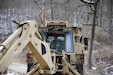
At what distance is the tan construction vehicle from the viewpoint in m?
5.45

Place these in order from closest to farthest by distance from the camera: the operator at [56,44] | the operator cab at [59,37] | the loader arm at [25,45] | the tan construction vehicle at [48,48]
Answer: the loader arm at [25,45], the tan construction vehicle at [48,48], the operator cab at [59,37], the operator at [56,44]

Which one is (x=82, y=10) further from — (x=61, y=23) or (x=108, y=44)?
(x=61, y=23)

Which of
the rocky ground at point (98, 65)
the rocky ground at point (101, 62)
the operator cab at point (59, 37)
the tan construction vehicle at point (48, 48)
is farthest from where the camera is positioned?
the rocky ground at point (101, 62)

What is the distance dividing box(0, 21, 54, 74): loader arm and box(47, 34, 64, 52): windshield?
299 cm

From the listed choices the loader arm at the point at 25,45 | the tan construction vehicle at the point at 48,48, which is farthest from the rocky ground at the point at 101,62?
the loader arm at the point at 25,45

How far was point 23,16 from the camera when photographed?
2920 cm

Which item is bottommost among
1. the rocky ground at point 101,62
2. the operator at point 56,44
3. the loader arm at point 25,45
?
the rocky ground at point 101,62

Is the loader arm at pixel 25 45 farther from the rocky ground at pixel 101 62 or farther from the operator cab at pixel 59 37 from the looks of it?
the rocky ground at pixel 101 62

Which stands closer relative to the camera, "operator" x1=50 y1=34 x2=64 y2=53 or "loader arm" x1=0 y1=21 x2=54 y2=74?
"loader arm" x1=0 y1=21 x2=54 y2=74

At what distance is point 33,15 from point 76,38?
61.8ft

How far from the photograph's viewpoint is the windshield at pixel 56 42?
1000 cm

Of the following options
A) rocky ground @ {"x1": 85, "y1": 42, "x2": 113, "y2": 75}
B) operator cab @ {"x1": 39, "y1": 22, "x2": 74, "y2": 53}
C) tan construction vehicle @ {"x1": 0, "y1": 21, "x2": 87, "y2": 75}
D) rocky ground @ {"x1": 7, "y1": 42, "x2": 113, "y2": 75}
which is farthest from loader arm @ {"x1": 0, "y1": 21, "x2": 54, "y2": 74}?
rocky ground @ {"x1": 85, "y1": 42, "x2": 113, "y2": 75}

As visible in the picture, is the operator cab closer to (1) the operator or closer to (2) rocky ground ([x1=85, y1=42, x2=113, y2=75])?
(1) the operator

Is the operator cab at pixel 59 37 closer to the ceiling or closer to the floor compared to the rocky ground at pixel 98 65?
closer to the ceiling
